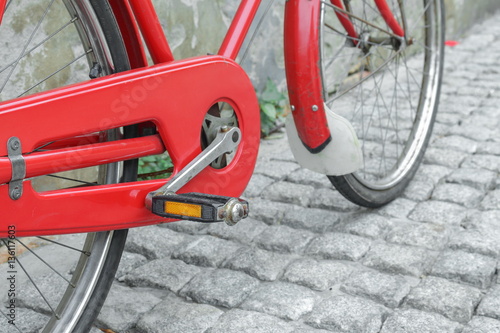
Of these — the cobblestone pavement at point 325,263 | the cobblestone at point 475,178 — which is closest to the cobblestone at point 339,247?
the cobblestone pavement at point 325,263

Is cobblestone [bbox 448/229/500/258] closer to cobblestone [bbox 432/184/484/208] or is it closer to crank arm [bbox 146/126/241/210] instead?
cobblestone [bbox 432/184/484/208]

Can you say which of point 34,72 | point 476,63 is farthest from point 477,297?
point 476,63

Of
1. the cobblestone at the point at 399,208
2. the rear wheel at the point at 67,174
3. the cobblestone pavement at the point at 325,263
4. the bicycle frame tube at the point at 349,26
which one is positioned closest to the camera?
the rear wheel at the point at 67,174

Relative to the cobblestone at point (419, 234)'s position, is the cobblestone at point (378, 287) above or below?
below

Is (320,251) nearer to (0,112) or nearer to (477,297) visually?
(477,297)

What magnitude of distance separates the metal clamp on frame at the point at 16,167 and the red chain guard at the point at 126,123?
0.01 meters

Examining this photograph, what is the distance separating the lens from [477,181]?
9.91 ft

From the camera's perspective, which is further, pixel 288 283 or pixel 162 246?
pixel 162 246

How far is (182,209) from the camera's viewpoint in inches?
71.2

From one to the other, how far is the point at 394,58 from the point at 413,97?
59.9 inches

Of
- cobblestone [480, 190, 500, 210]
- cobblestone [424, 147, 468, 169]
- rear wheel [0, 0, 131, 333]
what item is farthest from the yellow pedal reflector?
cobblestone [424, 147, 468, 169]

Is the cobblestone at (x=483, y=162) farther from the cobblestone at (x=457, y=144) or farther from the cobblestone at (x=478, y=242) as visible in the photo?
the cobblestone at (x=478, y=242)

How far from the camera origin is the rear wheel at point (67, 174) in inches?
71.2

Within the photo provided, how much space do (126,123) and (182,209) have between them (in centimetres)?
26
